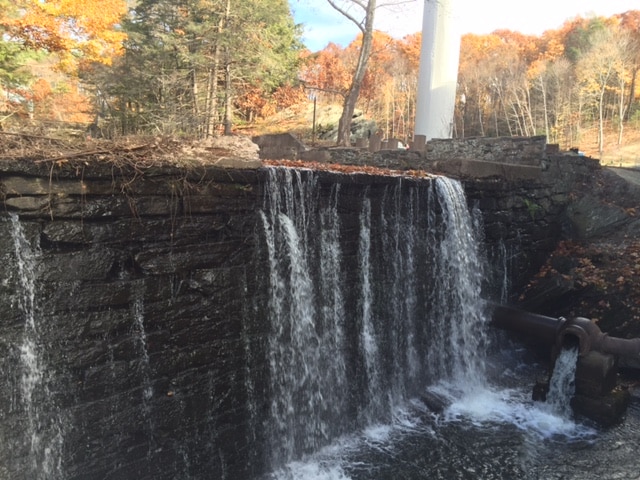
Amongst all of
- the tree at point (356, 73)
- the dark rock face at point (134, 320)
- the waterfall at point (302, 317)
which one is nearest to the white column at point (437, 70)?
the tree at point (356, 73)

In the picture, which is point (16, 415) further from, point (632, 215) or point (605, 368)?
point (632, 215)

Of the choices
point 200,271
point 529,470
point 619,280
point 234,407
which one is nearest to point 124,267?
point 200,271

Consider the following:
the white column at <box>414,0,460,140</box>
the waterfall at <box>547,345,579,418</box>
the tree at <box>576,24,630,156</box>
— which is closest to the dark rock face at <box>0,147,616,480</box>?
the waterfall at <box>547,345,579,418</box>

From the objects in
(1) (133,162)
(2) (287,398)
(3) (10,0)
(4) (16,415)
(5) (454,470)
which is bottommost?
(5) (454,470)

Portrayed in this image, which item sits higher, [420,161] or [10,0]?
[10,0]

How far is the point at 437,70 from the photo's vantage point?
1817 centimetres

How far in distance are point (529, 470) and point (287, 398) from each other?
8.47 ft

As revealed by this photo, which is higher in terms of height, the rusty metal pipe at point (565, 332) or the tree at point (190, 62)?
the tree at point (190, 62)

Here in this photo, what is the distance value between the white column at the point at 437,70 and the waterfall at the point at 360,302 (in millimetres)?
12167

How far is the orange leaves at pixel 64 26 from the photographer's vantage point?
11.6 m

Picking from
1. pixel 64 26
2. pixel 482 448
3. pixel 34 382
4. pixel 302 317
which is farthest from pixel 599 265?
pixel 64 26

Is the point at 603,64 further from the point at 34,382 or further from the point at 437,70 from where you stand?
the point at 34,382

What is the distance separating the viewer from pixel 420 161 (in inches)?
345

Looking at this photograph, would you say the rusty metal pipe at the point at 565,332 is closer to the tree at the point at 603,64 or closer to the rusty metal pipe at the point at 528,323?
the rusty metal pipe at the point at 528,323
